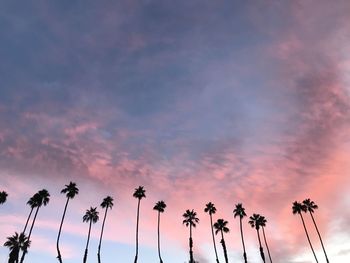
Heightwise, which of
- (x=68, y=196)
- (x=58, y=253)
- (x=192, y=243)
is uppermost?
(x=68, y=196)

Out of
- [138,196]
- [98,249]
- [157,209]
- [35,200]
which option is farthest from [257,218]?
[35,200]

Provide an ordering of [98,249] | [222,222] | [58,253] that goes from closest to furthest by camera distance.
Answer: [58,253]
[98,249]
[222,222]

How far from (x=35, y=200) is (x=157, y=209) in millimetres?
37727

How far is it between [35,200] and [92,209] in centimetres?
2045

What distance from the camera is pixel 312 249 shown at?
9800 centimetres

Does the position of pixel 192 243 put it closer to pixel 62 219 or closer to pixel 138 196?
pixel 138 196

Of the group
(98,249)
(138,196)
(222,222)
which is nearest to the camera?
(98,249)

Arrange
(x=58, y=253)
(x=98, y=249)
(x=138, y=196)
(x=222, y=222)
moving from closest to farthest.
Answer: (x=58, y=253) < (x=98, y=249) < (x=138, y=196) < (x=222, y=222)

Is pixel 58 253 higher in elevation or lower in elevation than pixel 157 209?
lower

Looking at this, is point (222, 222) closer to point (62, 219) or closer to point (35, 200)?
point (62, 219)

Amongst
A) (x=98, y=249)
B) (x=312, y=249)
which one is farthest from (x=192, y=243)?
(x=312, y=249)

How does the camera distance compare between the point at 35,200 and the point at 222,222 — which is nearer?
the point at 35,200

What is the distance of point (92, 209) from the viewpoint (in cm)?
10338

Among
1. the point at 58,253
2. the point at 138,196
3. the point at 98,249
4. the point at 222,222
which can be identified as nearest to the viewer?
the point at 58,253
